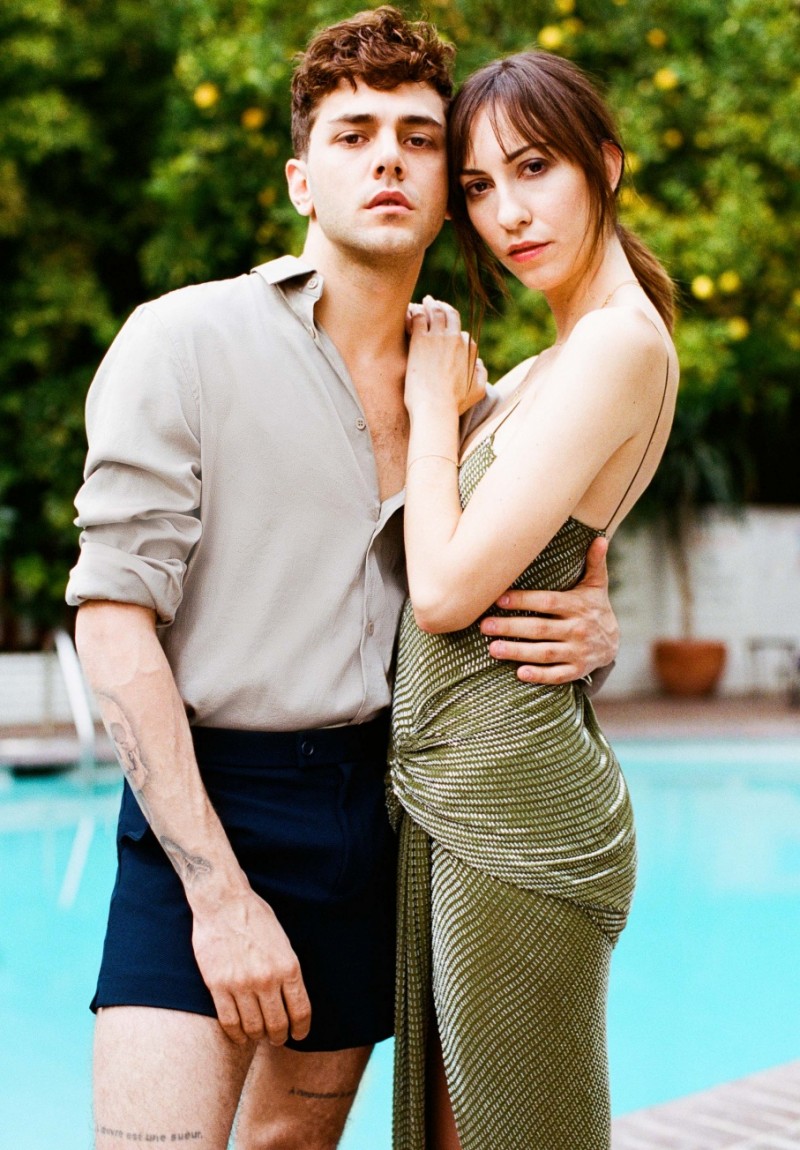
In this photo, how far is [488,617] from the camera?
1.88 meters

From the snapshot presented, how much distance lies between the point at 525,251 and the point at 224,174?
8301mm

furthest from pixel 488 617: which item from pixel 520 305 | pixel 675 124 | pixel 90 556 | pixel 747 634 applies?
pixel 747 634

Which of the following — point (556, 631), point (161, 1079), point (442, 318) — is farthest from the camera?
point (442, 318)

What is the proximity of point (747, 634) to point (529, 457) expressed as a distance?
13.2 metres

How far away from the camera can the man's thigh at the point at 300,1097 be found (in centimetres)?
203

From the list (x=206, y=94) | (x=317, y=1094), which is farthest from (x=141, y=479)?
(x=206, y=94)

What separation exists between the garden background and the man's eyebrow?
652 centimetres

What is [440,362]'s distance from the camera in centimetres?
209

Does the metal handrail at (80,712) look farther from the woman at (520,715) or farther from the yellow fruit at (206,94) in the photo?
the woman at (520,715)

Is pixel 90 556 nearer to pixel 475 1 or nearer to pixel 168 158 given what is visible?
pixel 475 1

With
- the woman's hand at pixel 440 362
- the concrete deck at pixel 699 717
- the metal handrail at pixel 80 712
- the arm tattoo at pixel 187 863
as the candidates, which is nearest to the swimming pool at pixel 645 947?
the metal handrail at pixel 80 712

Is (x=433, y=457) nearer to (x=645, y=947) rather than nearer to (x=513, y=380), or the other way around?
(x=513, y=380)

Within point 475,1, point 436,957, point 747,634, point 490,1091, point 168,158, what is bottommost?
point 747,634

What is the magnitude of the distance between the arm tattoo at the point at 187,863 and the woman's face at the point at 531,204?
0.98m
